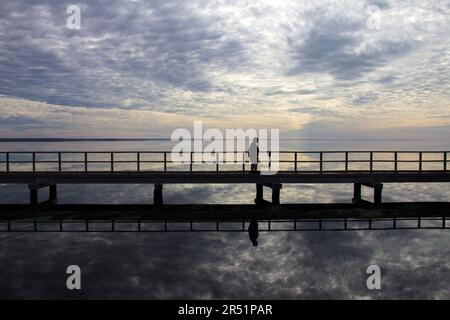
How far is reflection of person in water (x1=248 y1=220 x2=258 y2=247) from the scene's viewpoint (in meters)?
16.9

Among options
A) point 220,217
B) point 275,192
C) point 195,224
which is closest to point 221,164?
point 275,192

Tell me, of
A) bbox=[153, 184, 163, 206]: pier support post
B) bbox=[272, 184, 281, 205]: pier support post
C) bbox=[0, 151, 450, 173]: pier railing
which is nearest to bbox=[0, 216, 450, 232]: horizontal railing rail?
bbox=[272, 184, 281, 205]: pier support post

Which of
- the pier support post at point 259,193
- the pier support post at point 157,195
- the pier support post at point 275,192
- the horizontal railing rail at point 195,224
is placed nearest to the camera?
the horizontal railing rail at point 195,224

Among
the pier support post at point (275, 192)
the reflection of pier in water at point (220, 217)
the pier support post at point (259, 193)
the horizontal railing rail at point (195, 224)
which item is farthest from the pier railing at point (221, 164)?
the horizontal railing rail at point (195, 224)

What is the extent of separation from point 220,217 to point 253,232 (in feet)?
8.47

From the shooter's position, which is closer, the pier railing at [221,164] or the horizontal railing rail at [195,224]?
the horizontal railing rail at [195,224]

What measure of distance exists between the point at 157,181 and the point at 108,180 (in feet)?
9.86

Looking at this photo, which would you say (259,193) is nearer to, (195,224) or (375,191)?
(195,224)

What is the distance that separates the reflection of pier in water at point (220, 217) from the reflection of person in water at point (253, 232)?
28cm

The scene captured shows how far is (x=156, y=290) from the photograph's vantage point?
1127cm

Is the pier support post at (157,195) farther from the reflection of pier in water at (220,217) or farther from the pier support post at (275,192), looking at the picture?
the pier support post at (275,192)

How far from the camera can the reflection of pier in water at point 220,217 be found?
1909cm

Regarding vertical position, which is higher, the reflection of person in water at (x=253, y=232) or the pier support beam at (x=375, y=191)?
the pier support beam at (x=375, y=191)
